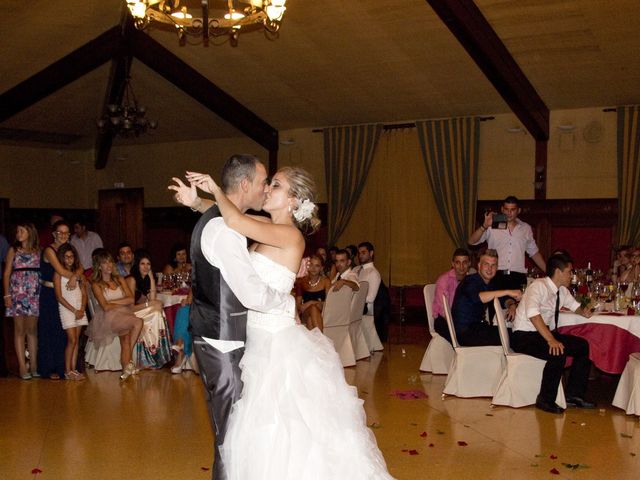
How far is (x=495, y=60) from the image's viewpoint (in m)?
9.18

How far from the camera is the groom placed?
9.77 feet

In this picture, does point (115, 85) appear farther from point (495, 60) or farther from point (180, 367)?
point (180, 367)

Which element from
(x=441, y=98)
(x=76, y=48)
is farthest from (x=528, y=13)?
(x=76, y=48)

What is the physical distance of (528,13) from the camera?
849 centimetres

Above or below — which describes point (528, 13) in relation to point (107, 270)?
above

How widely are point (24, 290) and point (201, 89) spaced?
5.56m

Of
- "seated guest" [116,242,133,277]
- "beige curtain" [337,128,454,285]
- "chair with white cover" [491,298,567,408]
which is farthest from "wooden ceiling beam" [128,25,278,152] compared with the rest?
"chair with white cover" [491,298,567,408]

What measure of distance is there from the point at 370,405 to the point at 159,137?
9769mm

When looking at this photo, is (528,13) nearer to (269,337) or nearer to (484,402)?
(484,402)

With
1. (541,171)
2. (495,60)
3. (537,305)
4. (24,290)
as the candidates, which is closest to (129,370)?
(24,290)

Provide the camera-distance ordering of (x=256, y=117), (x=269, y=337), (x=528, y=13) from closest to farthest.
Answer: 1. (x=269, y=337)
2. (x=528, y=13)
3. (x=256, y=117)

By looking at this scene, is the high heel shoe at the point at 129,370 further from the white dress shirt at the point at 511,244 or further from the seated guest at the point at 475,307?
the white dress shirt at the point at 511,244

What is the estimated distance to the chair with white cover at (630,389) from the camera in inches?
219

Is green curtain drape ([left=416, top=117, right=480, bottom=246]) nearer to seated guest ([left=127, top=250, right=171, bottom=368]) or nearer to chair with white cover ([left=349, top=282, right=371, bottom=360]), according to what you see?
chair with white cover ([left=349, top=282, right=371, bottom=360])
